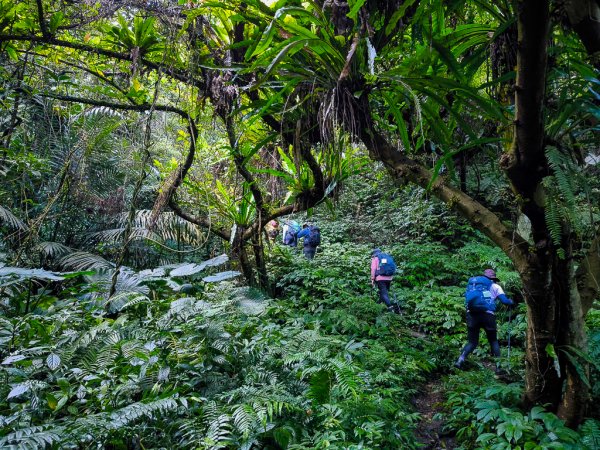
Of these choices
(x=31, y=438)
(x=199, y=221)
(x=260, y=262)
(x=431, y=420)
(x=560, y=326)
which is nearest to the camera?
(x=31, y=438)

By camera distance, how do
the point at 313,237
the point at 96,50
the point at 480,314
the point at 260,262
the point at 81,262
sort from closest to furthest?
the point at 96,50
the point at 81,262
the point at 480,314
the point at 260,262
the point at 313,237

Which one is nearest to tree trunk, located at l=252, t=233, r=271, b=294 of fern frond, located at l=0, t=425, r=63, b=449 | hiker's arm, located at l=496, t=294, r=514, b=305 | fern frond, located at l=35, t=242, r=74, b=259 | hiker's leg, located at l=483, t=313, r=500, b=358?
fern frond, located at l=35, t=242, r=74, b=259

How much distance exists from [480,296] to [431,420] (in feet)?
5.76

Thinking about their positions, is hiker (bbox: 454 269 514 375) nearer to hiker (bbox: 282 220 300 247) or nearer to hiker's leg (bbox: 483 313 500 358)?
hiker's leg (bbox: 483 313 500 358)

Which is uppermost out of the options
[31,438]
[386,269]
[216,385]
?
[386,269]

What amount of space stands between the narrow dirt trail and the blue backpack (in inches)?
39.9

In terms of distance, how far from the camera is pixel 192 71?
3207mm

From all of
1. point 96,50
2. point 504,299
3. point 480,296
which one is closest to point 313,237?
point 480,296

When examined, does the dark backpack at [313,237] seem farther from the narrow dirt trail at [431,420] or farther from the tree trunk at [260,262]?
the narrow dirt trail at [431,420]

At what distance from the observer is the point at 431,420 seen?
10.2 ft

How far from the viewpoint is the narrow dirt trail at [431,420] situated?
9.21 feet

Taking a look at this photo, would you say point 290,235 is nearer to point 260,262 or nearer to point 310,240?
point 310,240

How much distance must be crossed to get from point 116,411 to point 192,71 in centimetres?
272

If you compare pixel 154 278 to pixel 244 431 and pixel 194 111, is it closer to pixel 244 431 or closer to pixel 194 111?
pixel 194 111
